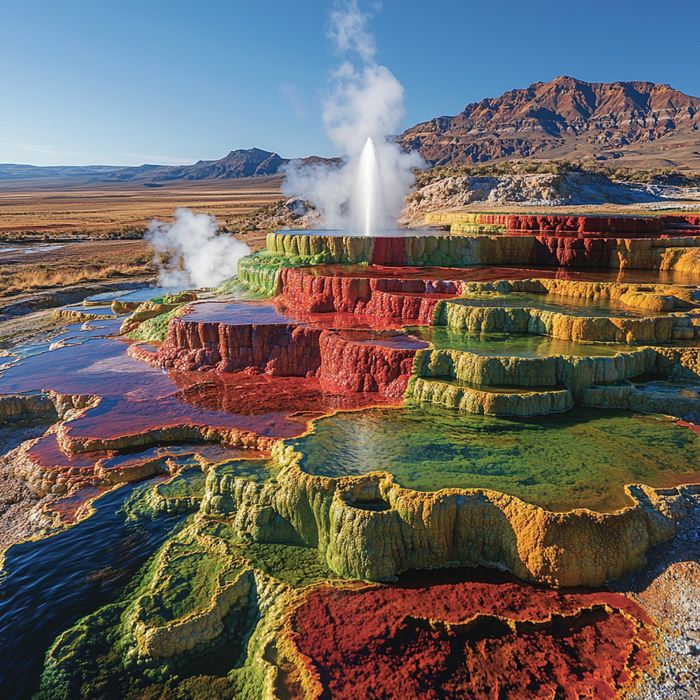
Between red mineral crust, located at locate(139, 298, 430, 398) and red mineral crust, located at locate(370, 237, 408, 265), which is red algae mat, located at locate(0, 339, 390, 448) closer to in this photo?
red mineral crust, located at locate(139, 298, 430, 398)

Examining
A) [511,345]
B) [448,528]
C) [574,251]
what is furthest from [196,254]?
[448,528]

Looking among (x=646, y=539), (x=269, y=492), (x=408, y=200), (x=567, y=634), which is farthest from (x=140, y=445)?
(x=408, y=200)

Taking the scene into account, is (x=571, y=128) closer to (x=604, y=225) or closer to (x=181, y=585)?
(x=604, y=225)

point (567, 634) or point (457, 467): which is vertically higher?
point (457, 467)

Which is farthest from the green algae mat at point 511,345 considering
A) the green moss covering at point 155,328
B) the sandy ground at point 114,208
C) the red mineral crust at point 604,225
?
the sandy ground at point 114,208

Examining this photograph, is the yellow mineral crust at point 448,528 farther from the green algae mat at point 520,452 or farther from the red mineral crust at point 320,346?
the red mineral crust at point 320,346

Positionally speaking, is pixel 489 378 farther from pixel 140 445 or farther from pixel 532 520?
pixel 140 445

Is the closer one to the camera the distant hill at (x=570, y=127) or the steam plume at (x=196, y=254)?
the steam plume at (x=196, y=254)
